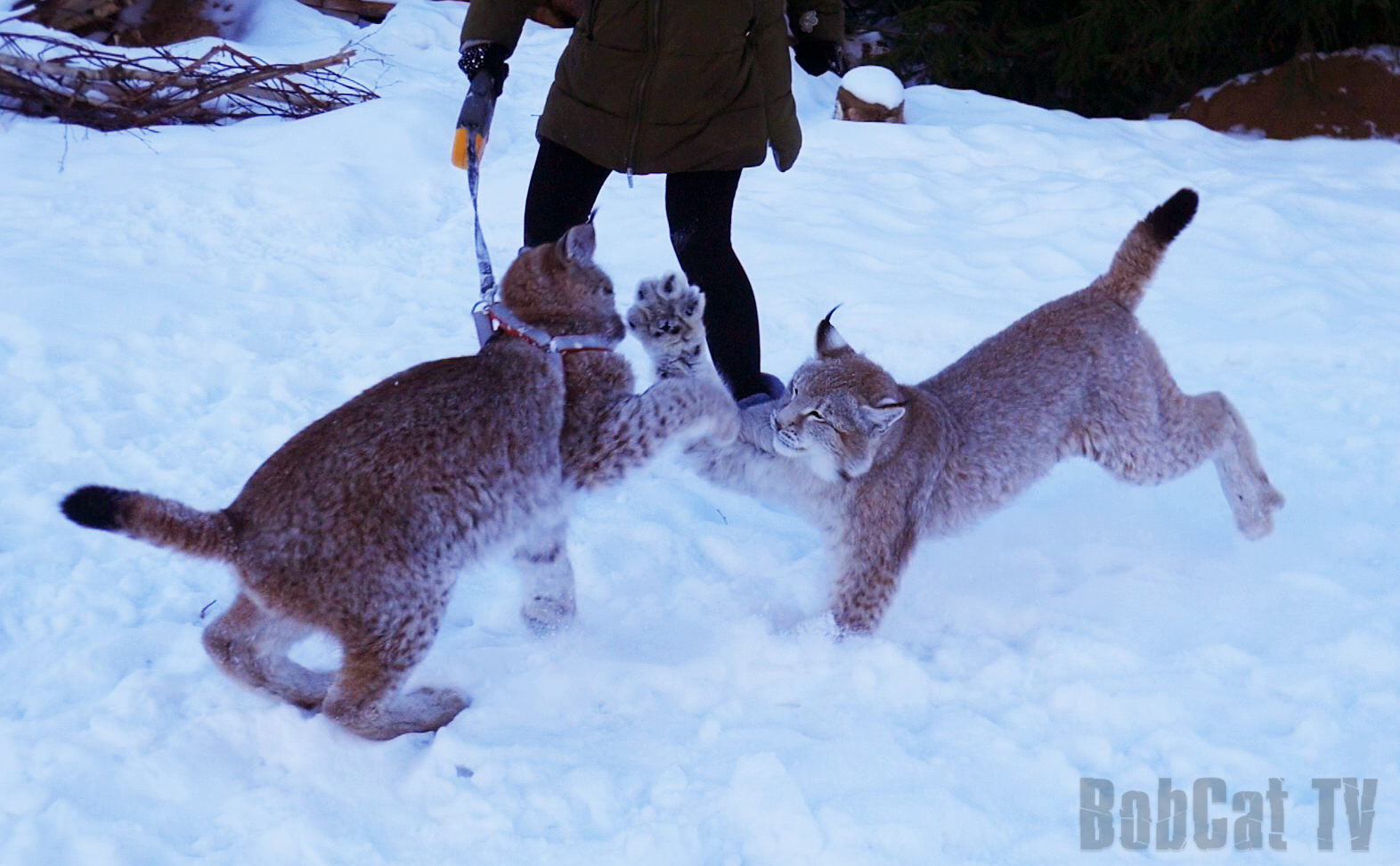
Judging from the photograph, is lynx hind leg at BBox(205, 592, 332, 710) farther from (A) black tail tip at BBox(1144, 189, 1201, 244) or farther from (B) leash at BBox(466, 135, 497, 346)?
(A) black tail tip at BBox(1144, 189, 1201, 244)

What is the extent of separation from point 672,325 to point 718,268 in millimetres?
304

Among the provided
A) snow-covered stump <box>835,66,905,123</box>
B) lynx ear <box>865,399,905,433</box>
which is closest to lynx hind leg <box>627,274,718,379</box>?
lynx ear <box>865,399,905,433</box>

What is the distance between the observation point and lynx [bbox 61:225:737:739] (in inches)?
105

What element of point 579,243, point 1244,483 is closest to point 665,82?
point 579,243

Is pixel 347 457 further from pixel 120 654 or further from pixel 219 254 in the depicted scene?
pixel 219 254

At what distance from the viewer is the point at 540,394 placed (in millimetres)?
3270

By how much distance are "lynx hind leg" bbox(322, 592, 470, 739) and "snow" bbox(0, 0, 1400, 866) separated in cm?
9

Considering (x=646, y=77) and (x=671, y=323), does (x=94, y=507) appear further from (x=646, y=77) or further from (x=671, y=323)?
(x=646, y=77)

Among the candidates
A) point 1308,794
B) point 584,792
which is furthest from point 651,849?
point 1308,794

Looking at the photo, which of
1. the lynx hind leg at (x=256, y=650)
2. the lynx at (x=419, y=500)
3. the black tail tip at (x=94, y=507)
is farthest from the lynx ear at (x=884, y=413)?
the black tail tip at (x=94, y=507)

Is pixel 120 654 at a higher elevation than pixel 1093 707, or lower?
lower

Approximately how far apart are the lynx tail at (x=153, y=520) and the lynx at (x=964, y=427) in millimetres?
1575

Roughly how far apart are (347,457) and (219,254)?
3.49 m

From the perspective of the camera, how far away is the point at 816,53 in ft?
13.3
